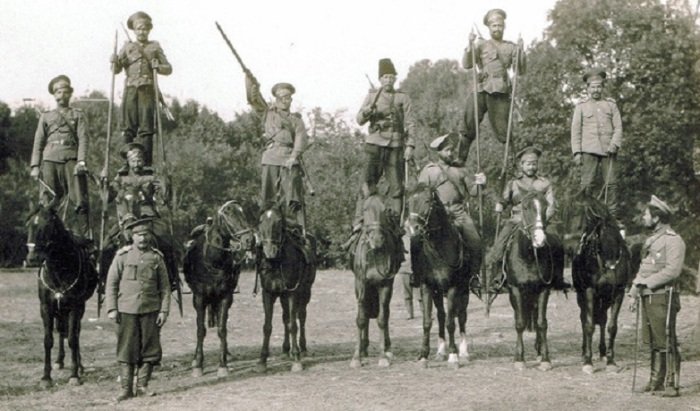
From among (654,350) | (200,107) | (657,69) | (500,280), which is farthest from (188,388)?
(200,107)

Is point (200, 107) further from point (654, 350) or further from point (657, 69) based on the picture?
point (654, 350)

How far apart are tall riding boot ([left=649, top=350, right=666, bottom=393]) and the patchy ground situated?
0.29m

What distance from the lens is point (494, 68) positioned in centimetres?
1614

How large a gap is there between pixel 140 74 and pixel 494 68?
6.03 m

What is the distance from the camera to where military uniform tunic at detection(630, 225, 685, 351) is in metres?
11.5

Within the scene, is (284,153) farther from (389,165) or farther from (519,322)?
(519,322)

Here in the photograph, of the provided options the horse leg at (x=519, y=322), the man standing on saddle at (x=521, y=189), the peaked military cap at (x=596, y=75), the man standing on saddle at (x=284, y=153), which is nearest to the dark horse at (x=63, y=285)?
the man standing on saddle at (x=284, y=153)

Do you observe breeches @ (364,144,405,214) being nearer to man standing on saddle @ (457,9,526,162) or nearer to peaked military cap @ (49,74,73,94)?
man standing on saddle @ (457,9,526,162)

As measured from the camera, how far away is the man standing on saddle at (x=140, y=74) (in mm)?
15031

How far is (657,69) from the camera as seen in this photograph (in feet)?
111

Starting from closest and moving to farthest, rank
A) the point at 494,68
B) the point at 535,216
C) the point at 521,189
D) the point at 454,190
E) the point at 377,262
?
the point at 535,216 < the point at 521,189 < the point at 377,262 < the point at 454,190 < the point at 494,68

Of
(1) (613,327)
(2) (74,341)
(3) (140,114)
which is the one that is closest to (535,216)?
(1) (613,327)

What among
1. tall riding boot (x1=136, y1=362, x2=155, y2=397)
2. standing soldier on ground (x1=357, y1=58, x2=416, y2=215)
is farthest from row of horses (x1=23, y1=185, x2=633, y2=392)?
standing soldier on ground (x1=357, y1=58, x2=416, y2=215)

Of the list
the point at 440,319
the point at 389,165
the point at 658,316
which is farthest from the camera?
the point at 389,165
